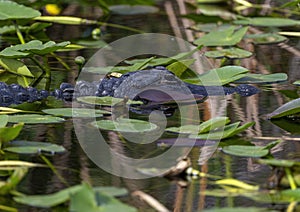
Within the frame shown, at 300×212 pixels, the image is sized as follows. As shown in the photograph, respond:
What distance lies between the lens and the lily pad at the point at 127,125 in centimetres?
155

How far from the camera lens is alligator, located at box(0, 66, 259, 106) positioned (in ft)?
5.98

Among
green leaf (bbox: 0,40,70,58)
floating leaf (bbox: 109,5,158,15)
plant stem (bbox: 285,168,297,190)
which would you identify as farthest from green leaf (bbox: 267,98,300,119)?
floating leaf (bbox: 109,5,158,15)

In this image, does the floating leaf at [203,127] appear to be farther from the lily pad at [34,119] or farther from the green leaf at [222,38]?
the green leaf at [222,38]

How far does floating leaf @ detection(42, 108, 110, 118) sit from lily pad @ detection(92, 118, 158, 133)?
7 cm

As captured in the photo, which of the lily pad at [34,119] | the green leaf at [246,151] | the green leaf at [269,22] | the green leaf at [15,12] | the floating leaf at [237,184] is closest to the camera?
the floating leaf at [237,184]

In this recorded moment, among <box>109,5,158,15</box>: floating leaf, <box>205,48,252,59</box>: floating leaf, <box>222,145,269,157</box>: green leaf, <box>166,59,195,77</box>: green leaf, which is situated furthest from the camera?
<box>109,5,158,15</box>: floating leaf

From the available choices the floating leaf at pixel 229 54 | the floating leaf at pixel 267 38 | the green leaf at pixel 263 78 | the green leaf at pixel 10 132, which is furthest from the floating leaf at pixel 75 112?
the floating leaf at pixel 267 38

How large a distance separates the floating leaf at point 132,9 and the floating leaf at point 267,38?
2.23 ft

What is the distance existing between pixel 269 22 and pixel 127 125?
52.0 inches

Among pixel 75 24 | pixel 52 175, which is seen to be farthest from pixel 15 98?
pixel 75 24

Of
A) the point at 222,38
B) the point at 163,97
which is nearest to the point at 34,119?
the point at 163,97

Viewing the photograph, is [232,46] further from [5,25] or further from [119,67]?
[5,25]

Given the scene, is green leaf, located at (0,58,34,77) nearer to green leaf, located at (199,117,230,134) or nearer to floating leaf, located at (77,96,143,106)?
floating leaf, located at (77,96,143,106)

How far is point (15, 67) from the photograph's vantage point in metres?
1.97
